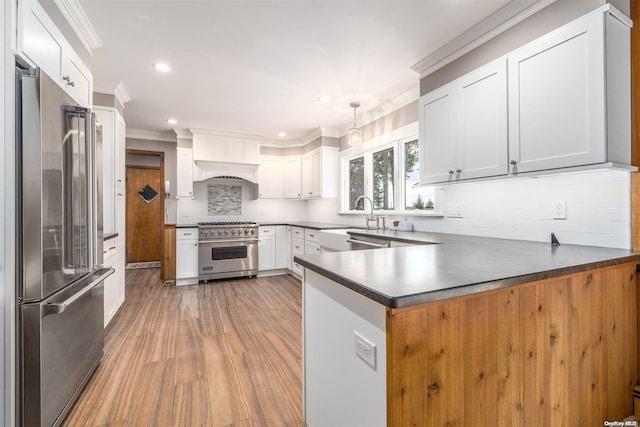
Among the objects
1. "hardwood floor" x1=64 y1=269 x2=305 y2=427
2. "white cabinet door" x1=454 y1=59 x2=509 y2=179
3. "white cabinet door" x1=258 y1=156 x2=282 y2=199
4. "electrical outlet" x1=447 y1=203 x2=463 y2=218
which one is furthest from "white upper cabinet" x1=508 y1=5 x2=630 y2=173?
"white cabinet door" x1=258 y1=156 x2=282 y2=199

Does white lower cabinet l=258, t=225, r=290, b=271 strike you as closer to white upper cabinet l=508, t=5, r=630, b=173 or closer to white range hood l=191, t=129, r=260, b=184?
white range hood l=191, t=129, r=260, b=184

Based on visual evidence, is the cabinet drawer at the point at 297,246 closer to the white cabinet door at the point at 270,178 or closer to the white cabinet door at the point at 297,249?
the white cabinet door at the point at 297,249

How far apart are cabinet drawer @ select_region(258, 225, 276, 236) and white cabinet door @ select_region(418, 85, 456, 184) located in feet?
10.5

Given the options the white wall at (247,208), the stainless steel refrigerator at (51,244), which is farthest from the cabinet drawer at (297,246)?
the stainless steel refrigerator at (51,244)

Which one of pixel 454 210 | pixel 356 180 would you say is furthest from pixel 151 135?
pixel 454 210

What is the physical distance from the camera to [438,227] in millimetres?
2873

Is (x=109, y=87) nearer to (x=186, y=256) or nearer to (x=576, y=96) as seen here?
(x=186, y=256)

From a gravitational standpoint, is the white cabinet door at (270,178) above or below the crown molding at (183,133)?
below

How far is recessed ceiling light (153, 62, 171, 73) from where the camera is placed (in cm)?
269

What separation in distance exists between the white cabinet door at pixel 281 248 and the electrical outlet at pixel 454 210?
10.4 ft

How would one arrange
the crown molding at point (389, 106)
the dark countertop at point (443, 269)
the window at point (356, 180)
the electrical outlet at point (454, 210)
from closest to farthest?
1. the dark countertop at point (443, 269)
2. the electrical outlet at point (454, 210)
3. the crown molding at point (389, 106)
4. the window at point (356, 180)

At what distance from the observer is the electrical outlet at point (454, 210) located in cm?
263

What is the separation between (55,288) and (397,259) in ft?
5.63

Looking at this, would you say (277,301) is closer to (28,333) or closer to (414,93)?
(28,333)
